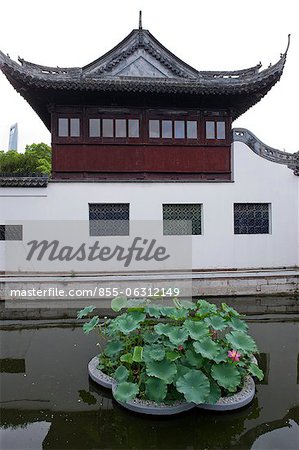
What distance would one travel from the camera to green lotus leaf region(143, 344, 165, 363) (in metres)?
3.66

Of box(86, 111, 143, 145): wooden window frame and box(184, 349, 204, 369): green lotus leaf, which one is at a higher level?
box(86, 111, 143, 145): wooden window frame

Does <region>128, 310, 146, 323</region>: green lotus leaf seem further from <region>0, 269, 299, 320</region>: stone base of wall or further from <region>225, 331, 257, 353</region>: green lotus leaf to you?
<region>0, 269, 299, 320</region>: stone base of wall

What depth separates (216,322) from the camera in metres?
4.11

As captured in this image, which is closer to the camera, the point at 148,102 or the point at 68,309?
the point at 68,309

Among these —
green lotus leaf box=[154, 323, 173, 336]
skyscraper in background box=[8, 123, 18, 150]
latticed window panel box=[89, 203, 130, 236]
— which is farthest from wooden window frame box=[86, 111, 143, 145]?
skyscraper in background box=[8, 123, 18, 150]

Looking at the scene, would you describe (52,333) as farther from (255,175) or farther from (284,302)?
(255,175)

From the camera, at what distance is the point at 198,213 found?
10148mm

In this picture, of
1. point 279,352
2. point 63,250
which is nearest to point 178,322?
point 279,352

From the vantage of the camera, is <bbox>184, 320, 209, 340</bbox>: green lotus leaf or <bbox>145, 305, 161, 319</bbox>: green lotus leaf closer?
<bbox>184, 320, 209, 340</bbox>: green lotus leaf

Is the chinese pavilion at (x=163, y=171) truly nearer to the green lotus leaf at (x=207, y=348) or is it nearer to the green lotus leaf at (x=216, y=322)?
the green lotus leaf at (x=216, y=322)

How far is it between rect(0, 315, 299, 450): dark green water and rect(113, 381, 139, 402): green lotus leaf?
0.86 ft

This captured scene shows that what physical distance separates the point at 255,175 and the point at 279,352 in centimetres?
589

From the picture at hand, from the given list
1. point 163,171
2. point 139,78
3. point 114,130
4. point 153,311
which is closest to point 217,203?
point 163,171

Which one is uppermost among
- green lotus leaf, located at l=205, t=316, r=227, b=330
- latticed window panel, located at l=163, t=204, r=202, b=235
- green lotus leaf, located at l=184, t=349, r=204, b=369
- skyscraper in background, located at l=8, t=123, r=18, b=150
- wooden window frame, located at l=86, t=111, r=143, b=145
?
skyscraper in background, located at l=8, t=123, r=18, b=150
